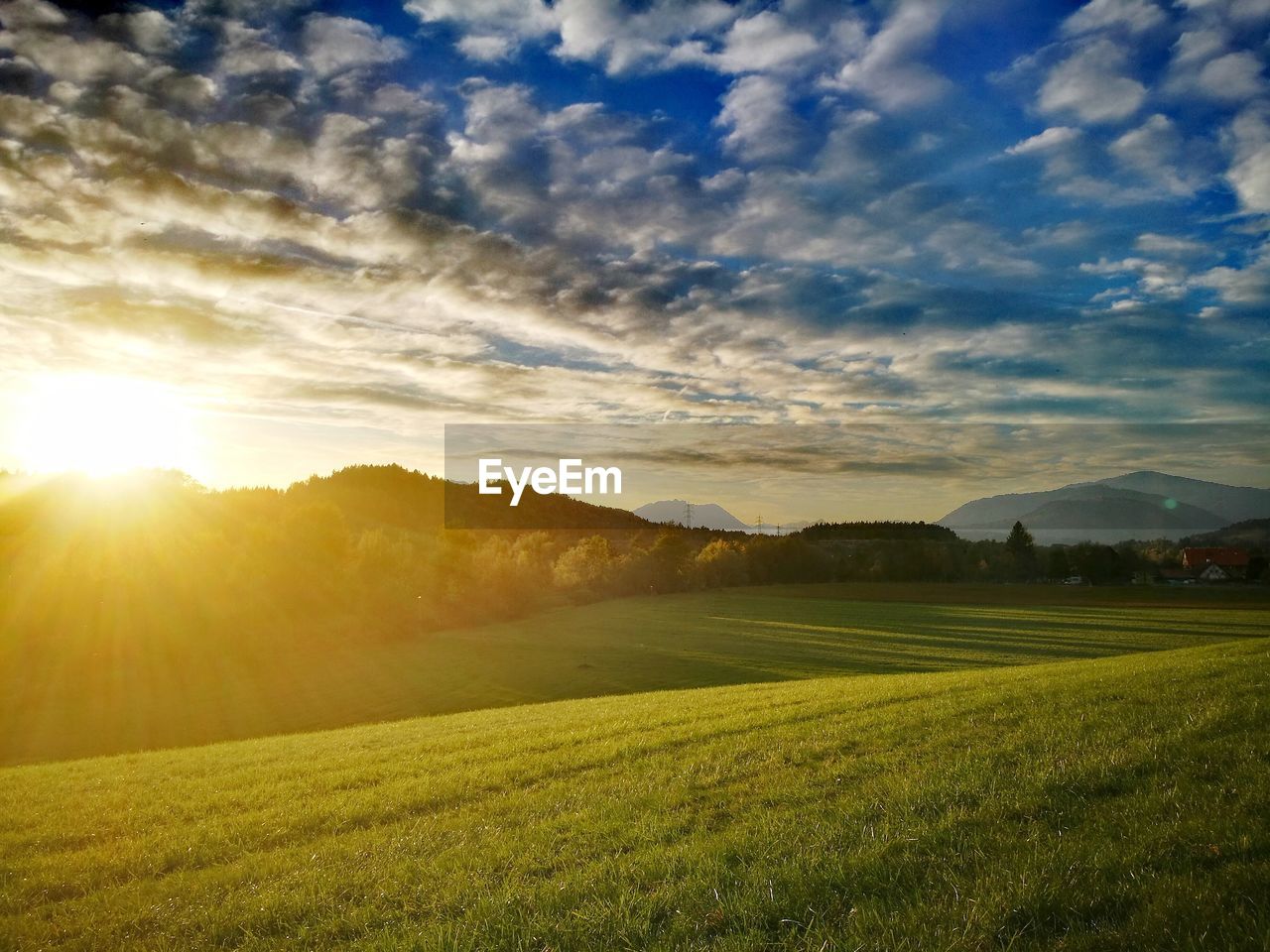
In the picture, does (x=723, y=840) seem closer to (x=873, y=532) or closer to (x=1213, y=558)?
(x=1213, y=558)

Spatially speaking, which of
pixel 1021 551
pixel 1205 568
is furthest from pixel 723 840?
pixel 1205 568

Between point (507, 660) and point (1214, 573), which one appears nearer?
point (507, 660)

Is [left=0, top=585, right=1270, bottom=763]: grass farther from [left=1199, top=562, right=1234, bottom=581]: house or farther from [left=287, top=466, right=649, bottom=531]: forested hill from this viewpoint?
[left=287, top=466, right=649, bottom=531]: forested hill

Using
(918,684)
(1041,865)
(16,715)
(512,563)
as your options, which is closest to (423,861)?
(1041,865)

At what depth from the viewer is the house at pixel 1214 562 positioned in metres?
108

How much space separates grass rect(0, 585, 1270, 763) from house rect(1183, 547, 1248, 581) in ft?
91.0

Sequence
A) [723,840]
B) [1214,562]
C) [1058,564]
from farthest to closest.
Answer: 1. [1058,564]
2. [1214,562]
3. [723,840]

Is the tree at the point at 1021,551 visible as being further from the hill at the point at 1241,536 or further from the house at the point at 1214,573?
the hill at the point at 1241,536

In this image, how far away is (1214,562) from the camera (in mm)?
112750

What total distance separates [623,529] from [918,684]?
162365mm

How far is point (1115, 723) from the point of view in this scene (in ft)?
32.7

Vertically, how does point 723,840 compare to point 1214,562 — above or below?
above

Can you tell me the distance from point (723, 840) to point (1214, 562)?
14035 cm

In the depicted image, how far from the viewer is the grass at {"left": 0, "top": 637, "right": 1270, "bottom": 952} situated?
528 cm
